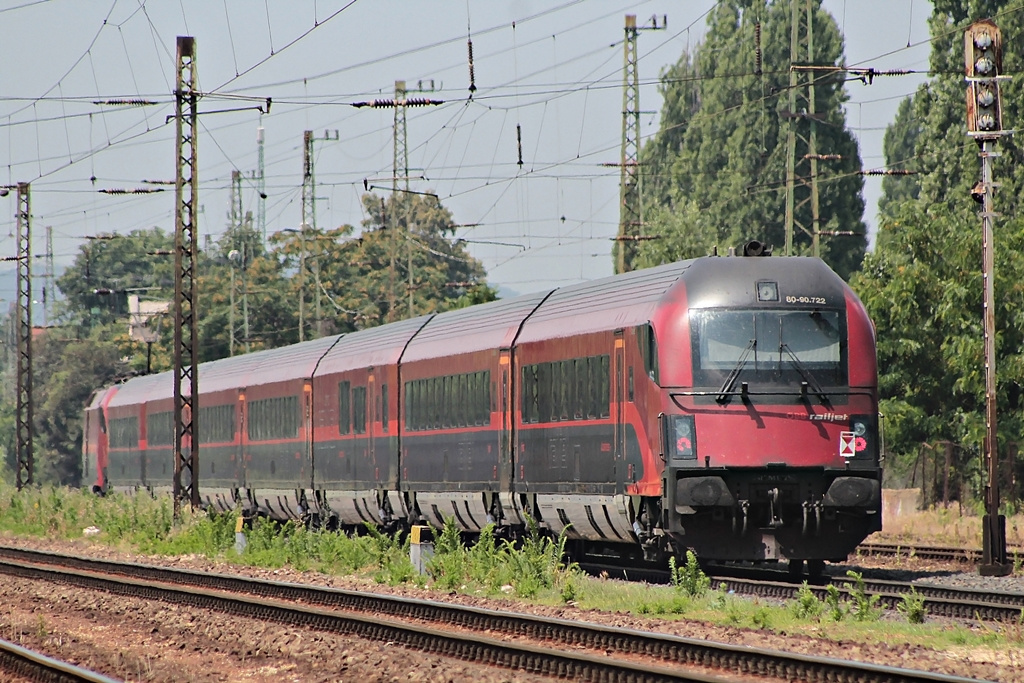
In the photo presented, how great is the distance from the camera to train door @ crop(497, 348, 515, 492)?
22.6m

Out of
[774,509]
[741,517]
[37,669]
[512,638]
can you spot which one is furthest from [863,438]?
[37,669]

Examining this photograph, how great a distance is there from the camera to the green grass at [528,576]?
14.3 m

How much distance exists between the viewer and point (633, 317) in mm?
18938

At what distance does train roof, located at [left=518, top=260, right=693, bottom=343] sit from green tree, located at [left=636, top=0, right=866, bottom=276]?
38.6 metres

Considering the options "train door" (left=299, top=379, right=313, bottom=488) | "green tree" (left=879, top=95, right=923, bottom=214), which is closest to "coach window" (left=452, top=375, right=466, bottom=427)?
"train door" (left=299, top=379, right=313, bottom=488)

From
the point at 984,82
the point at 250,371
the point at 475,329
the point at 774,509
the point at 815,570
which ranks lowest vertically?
the point at 815,570

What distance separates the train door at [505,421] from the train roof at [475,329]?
268 mm

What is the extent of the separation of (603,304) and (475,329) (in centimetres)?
463

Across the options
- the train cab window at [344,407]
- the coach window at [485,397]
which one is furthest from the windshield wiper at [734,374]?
the train cab window at [344,407]

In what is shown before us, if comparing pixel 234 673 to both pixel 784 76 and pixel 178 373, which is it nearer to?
pixel 178 373

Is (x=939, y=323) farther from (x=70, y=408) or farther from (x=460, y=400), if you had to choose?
(x=70, y=408)

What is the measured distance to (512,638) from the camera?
1441 cm

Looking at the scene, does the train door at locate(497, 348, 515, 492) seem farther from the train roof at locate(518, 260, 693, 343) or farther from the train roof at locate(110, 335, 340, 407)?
the train roof at locate(110, 335, 340, 407)

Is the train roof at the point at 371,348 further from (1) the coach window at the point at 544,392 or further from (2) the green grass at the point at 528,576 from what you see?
(1) the coach window at the point at 544,392
